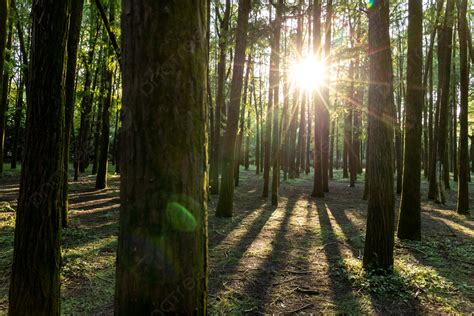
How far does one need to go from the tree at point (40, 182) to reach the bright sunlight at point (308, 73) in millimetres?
12809

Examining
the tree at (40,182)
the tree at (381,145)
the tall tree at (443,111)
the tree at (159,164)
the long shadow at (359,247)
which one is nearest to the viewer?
the tree at (159,164)

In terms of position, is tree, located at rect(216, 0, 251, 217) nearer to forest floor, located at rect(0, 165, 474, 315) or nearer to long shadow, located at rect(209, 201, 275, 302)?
forest floor, located at rect(0, 165, 474, 315)

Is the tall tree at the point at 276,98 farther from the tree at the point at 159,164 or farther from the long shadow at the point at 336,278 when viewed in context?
the tree at the point at 159,164

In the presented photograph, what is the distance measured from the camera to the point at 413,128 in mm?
7141

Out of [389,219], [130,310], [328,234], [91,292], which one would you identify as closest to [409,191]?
[328,234]

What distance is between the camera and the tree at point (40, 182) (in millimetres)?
2775

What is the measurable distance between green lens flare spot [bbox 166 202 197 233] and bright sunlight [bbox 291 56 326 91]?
13770mm

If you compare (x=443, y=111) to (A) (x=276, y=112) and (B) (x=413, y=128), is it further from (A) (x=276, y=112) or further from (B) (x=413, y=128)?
(B) (x=413, y=128)

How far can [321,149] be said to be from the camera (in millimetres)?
14984

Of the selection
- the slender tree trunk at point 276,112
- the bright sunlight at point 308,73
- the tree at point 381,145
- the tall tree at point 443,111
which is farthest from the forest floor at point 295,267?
the bright sunlight at point 308,73

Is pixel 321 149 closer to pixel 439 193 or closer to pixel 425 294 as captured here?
pixel 439 193

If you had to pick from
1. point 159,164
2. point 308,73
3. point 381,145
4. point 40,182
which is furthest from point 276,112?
point 159,164

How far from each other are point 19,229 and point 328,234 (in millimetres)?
6747

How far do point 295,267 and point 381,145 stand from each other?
8.14 feet
